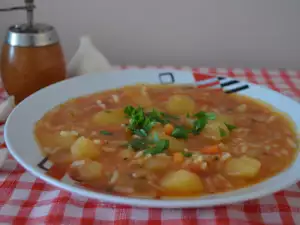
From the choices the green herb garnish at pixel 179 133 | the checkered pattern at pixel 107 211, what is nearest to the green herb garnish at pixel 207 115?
the green herb garnish at pixel 179 133

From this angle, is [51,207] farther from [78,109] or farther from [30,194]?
[78,109]

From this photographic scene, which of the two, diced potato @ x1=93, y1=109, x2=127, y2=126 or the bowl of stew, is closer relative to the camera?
the bowl of stew

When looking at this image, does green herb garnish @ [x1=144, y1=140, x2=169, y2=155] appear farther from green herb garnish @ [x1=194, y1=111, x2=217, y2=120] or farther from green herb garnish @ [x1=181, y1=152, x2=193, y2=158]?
green herb garnish @ [x1=194, y1=111, x2=217, y2=120]

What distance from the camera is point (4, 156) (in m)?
1.43

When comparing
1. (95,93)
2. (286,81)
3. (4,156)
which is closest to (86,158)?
(4,156)

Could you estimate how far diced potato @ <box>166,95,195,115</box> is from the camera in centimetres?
171

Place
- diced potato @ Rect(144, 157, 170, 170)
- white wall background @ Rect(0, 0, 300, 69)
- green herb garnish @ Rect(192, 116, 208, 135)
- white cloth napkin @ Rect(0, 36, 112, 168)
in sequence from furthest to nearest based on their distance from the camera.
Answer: white wall background @ Rect(0, 0, 300, 69) < white cloth napkin @ Rect(0, 36, 112, 168) < green herb garnish @ Rect(192, 116, 208, 135) < diced potato @ Rect(144, 157, 170, 170)

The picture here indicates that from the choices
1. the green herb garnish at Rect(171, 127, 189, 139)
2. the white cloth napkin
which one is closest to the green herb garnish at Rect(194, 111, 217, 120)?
the green herb garnish at Rect(171, 127, 189, 139)

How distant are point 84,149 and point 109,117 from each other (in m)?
0.28

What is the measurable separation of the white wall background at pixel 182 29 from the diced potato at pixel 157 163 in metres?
1.50

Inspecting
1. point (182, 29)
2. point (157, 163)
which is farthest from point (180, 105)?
point (182, 29)

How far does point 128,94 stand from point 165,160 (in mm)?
614

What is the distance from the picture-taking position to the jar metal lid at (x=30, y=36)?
1757mm

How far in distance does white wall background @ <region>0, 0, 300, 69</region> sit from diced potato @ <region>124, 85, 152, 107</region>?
2.68 feet
